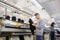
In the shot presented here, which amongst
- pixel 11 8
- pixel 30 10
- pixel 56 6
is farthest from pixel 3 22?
pixel 56 6

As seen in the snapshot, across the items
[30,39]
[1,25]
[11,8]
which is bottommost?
[30,39]

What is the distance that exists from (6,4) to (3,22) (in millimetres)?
1080

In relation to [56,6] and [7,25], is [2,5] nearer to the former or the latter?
[7,25]

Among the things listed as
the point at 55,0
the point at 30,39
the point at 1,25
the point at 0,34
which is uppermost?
the point at 55,0

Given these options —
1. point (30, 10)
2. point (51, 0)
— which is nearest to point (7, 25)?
point (30, 10)

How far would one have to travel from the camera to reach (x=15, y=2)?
3842 mm

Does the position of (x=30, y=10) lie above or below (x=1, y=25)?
above

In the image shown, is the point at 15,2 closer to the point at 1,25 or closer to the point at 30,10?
the point at 30,10

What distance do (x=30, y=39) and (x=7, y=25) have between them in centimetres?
129

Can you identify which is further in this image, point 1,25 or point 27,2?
point 27,2

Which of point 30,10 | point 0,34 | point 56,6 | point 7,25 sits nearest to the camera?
point 0,34

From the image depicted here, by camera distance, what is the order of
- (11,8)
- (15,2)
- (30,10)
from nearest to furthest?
1. (11,8)
2. (15,2)
3. (30,10)

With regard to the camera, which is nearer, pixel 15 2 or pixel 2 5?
pixel 2 5

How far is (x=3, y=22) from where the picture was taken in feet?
7.52
